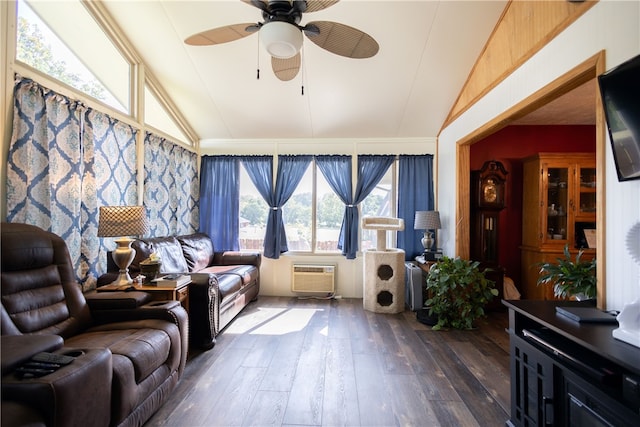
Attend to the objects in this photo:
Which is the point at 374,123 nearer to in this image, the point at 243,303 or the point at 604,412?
the point at 243,303

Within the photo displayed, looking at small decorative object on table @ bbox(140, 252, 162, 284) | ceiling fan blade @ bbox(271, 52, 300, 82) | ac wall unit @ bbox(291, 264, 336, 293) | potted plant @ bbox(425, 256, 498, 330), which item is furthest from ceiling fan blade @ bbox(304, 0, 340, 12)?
ac wall unit @ bbox(291, 264, 336, 293)

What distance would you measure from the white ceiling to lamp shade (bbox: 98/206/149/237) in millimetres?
1827

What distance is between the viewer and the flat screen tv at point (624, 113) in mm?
1262

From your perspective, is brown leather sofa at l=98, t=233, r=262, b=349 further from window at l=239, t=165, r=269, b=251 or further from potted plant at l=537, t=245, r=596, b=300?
potted plant at l=537, t=245, r=596, b=300

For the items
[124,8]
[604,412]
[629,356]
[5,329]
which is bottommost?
[604,412]

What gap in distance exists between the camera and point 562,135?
155 inches

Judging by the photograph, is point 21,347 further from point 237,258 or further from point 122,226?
point 237,258

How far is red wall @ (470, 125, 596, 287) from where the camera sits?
3.92 m

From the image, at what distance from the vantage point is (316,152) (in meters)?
4.51

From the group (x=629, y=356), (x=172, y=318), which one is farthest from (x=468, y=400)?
(x=172, y=318)

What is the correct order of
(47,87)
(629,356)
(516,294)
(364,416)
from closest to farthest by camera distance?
(629,356)
(364,416)
(47,87)
(516,294)

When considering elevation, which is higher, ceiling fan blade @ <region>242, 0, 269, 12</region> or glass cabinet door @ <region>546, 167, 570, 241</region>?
ceiling fan blade @ <region>242, 0, 269, 12</region>

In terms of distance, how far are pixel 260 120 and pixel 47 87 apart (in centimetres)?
225

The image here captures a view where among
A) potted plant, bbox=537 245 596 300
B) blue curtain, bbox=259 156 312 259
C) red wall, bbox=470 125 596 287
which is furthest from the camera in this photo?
blue curtain, bbox=259 156 312 259
